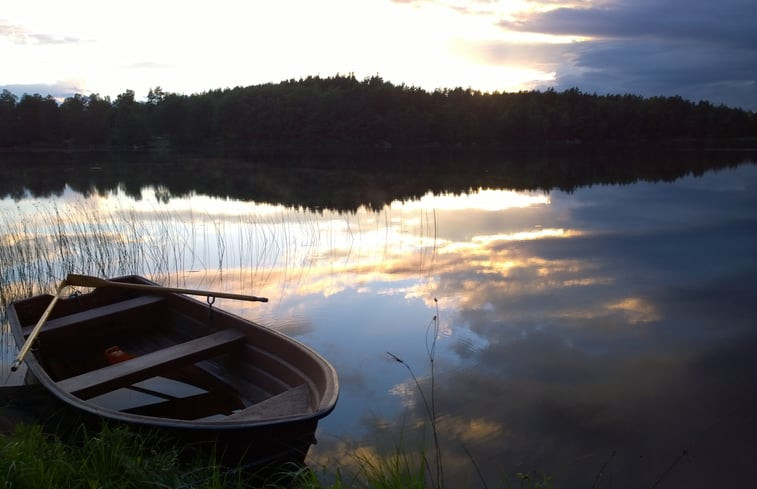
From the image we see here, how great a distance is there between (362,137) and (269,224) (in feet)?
178

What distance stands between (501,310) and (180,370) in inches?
A: 147

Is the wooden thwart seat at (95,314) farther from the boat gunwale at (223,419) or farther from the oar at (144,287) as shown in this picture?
the boat gunwale at (223,419)

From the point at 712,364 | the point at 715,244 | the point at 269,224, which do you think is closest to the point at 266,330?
the point at 712,364

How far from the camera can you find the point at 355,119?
214ft

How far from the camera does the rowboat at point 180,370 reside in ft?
10.7

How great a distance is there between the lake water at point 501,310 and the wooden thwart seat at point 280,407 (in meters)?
0.61

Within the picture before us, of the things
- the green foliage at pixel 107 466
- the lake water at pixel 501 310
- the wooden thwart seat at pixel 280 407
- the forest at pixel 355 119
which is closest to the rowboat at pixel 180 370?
the wooden thwart seat at pixel 280 407

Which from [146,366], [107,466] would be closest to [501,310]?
[146,366]

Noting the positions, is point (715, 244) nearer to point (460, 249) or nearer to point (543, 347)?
point (460, 249)

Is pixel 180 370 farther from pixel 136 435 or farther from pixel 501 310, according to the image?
pixel 501 310

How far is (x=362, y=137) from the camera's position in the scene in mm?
66000

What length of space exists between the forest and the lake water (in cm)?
5018

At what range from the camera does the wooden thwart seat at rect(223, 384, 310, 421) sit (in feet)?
11.2

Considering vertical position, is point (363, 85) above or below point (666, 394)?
above
